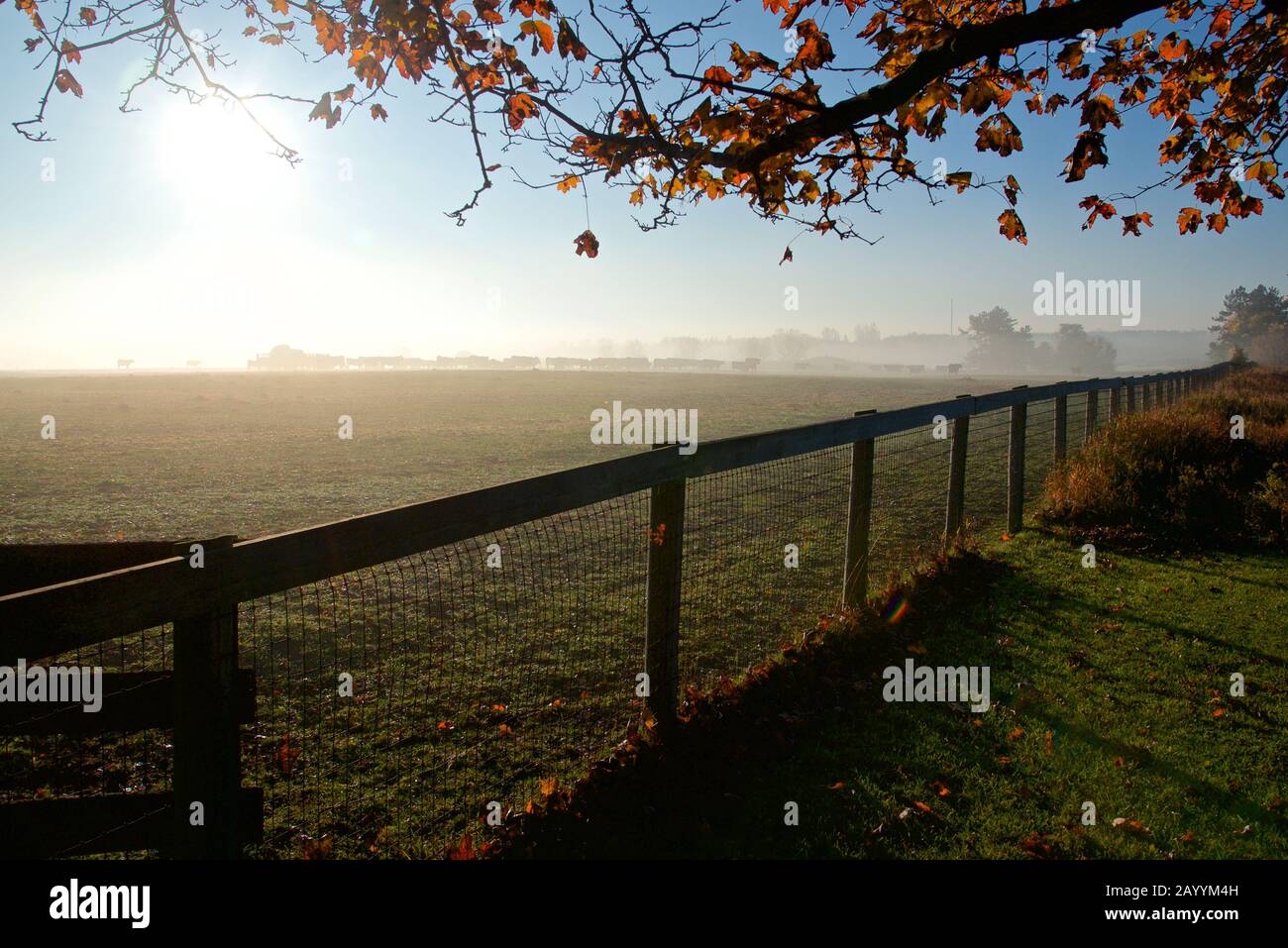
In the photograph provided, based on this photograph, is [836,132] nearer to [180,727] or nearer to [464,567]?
[180,727]

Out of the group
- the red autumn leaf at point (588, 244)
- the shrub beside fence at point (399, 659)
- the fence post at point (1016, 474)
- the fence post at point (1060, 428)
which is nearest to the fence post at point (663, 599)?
the shrub beside fence at point (399, 659)

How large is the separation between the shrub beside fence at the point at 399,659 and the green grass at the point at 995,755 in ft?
1.61

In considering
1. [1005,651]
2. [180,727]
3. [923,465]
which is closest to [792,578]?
[1005,651]

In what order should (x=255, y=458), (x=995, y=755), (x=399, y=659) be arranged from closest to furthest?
(x=995, y=755) < (x=399, y=659) < (x=255, y=458)

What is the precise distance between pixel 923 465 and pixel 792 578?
8564mm

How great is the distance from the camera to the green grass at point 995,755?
11.1 ft

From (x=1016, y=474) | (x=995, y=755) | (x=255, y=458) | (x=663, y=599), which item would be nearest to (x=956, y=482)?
(x=1016, y=474)

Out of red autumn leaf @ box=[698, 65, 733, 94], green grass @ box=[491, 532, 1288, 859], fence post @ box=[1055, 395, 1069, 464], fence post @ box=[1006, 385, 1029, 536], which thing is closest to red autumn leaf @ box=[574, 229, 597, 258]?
red autumn leaf @ box=[698, 65, 733, 94]

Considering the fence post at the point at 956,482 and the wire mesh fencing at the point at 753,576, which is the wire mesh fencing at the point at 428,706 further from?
the fence post at the point at 956,482

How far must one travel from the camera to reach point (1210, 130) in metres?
6.52

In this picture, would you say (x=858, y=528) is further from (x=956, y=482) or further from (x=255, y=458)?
(x=255, y=458)

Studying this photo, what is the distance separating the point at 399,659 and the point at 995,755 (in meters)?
4.07

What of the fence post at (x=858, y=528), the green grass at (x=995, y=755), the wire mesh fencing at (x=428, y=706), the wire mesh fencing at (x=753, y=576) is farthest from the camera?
the fence post at (x=858, y=528)

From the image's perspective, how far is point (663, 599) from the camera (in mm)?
4277
